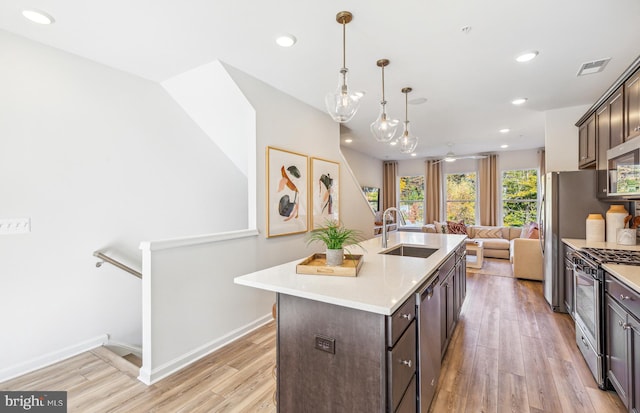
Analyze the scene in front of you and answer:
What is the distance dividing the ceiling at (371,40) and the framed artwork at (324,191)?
942 mm

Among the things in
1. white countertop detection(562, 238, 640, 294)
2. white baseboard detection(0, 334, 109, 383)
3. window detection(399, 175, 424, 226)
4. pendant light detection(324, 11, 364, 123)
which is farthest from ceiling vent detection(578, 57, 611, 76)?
window detection(399, 175, 424, 226)

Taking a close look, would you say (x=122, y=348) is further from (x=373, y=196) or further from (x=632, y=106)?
(x=373, y=196)

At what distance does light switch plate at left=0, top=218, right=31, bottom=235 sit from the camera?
2287 millimetres

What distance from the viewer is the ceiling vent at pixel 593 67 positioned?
274 cm

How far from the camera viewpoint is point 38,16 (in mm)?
2064

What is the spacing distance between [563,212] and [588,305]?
1.53m

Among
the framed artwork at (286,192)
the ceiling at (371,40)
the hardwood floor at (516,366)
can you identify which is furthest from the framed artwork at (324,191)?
the hardwood floor at (516,366)

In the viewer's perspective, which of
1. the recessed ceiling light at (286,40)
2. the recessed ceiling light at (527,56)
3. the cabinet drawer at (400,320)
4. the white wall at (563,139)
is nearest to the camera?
the cabinet drawer at (400,320)

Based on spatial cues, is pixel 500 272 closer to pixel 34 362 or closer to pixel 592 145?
pixel 592 145

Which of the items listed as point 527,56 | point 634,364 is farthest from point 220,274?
point 527,56

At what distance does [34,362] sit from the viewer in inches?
95.0

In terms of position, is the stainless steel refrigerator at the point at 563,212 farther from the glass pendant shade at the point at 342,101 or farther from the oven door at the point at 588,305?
the glass pendant shade at the point at 342,101

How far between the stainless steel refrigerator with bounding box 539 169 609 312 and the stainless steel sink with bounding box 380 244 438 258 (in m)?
1.91

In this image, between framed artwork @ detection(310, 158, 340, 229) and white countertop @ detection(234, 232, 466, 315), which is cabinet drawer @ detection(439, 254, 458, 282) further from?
framed artwork @ detection(310, 158, 340, 229)
